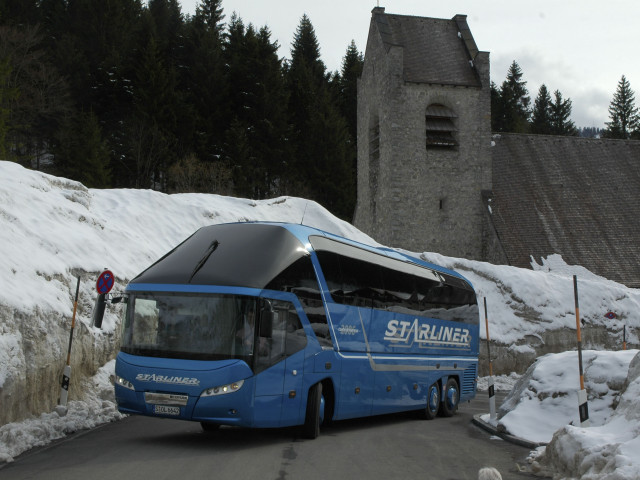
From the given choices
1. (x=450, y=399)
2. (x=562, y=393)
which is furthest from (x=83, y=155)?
(x=562, y=393)

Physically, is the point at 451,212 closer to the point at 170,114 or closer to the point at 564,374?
the point at 170,114

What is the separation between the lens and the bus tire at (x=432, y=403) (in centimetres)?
1617

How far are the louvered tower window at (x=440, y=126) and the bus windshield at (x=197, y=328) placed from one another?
32.3 m

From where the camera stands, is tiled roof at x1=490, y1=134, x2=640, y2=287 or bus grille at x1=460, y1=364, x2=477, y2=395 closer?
bus grille at x1=460, y1=364, x2=477, y2=395

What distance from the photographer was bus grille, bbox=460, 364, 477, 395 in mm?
18266

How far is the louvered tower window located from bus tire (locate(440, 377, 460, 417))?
25.6 m

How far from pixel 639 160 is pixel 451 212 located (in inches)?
570

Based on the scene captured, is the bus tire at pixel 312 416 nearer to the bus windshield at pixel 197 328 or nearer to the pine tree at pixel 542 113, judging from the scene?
the bus windshield at pixel 197 328

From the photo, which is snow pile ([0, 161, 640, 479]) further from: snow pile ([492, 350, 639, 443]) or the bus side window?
the bus side window

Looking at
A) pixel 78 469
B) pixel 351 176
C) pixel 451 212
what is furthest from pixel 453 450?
pixel 351 176

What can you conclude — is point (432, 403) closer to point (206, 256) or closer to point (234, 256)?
point (234, 256)

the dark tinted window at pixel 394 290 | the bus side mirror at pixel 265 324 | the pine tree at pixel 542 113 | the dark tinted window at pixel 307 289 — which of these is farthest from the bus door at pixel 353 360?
the pine tree at pixel 542 113

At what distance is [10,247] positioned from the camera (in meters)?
15.3

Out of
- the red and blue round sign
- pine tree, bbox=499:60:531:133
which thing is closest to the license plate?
the red and blue round sign
